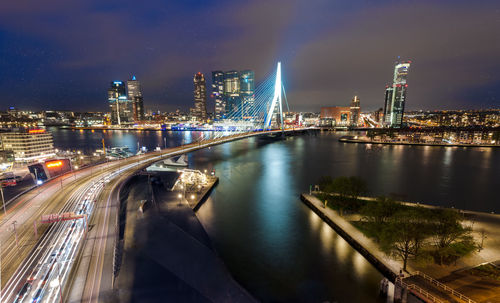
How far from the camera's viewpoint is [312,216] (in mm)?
17031

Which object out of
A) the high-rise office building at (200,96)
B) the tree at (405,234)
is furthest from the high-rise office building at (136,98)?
the tree at (405,234)

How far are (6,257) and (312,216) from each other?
16.9 metres

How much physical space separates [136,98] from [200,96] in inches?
2031

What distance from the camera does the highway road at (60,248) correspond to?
24.8 feet

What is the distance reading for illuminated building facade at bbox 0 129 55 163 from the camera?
35.2 meters

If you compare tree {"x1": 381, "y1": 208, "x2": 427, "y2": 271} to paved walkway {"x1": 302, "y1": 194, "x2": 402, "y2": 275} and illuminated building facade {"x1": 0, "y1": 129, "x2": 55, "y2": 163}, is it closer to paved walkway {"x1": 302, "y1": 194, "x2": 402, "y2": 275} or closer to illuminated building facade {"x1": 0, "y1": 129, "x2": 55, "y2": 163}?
paved walkway {"x1": 302, "y1": 194, "x2": 402, "y2": 275}

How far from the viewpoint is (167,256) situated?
11.7 metres

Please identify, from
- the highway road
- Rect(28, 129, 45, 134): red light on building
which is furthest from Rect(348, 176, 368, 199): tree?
Rect(28, 129, 45, 134): red light on building

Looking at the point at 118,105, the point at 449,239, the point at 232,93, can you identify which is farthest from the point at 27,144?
the point at 118,105

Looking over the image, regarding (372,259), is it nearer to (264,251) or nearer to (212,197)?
(264,251)

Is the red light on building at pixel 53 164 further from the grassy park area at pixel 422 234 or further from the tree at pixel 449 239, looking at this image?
the tree at pixel 449 239

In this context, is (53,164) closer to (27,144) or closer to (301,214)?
(27,144)

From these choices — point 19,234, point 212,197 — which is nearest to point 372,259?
point 212,197

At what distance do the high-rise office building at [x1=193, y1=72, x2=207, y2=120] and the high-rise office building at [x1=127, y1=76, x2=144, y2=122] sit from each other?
4323 centimetres
